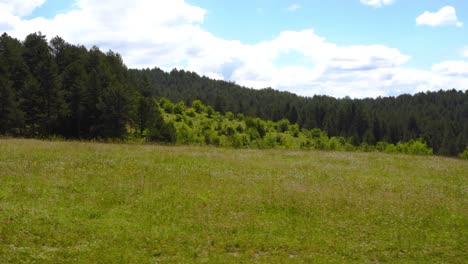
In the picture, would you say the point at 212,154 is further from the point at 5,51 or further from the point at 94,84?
the point at 5,51

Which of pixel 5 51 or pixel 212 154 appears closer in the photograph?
pixel 212 154

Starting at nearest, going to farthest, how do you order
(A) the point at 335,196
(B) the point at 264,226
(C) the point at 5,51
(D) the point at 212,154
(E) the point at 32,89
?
(B) the point at 264,226, (A) the point at 335,196, (D) the point at 212,154, (E) the point at 32,89, (C) the point at 5,51

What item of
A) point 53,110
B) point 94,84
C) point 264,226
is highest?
point 94,84

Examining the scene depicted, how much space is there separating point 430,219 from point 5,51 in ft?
223

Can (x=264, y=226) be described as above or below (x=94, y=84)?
below

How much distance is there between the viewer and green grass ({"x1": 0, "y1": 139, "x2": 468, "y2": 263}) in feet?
40.2

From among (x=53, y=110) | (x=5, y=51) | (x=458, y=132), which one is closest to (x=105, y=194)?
(x=53, y=110)

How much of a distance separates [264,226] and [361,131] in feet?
574

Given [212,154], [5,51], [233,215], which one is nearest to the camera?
[233,215]

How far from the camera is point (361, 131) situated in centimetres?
17862

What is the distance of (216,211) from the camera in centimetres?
1595

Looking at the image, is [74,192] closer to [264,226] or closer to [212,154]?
[264,226]

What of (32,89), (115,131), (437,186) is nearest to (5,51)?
(32,89)

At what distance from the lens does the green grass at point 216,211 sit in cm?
1224
